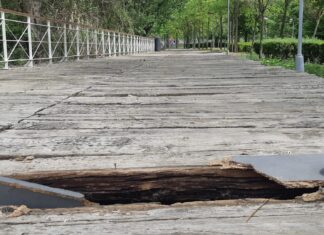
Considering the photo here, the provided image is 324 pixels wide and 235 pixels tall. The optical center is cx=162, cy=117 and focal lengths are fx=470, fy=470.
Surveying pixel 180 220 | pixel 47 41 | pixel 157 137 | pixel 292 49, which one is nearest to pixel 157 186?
pixel 180 220

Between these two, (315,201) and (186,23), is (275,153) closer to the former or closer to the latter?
(315,201)

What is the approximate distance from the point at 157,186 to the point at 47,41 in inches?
427

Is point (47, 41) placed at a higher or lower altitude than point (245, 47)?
higher

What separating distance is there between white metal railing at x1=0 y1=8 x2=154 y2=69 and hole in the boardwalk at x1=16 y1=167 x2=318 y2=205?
7378 millimetres

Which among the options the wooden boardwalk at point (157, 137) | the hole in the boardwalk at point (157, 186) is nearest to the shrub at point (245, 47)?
the wooden boardwalk at point (157, 137)

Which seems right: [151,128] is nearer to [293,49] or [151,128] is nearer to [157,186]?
[157,186]

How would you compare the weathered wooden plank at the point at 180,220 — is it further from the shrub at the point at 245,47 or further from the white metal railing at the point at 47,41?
the shrub at the point at 245,47

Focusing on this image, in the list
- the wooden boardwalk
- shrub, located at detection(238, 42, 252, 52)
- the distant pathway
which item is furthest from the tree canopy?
the wooden boardwalk

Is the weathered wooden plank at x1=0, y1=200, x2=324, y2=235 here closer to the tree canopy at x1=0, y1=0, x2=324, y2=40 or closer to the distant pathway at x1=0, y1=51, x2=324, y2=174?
the distant pathway at x1=0, y1=51, x2=324, y2=174

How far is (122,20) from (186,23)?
33.1 metres

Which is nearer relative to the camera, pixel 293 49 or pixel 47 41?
pixel 47 41

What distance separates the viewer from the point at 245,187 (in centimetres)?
143

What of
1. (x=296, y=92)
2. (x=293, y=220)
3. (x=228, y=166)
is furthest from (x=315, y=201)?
(x=296, y=92)

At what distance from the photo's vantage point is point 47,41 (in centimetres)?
1167
